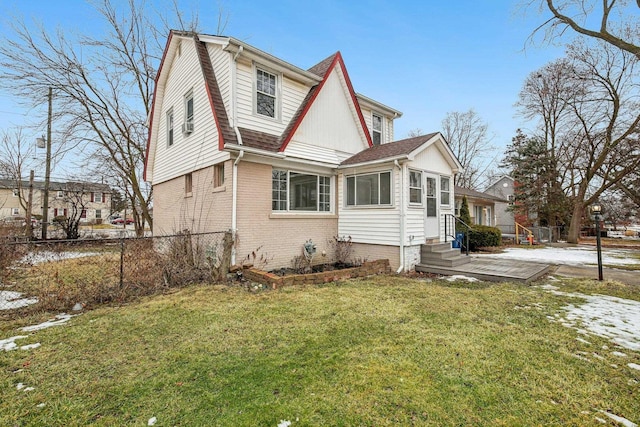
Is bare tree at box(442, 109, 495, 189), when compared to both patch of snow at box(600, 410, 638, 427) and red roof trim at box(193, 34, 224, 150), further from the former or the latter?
patch of snow at box(600, 410, 638, 427)

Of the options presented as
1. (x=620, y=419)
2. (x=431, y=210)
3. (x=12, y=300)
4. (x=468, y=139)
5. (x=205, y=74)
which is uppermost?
(x=468, y=139)

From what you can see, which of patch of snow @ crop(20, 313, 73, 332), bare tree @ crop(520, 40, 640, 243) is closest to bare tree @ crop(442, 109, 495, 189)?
bare tree @ crop(520, 40, 640, 243)

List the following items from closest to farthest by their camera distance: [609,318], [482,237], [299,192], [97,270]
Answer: [609,318], [97,270], [299,192], [482,237]

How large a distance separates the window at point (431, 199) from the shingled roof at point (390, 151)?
1.35 meters

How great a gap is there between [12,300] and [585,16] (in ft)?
64.6

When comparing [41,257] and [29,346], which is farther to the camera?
[41,257]

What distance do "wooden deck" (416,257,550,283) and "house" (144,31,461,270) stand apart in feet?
2.93

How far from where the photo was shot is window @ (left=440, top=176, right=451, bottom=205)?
10070 millimetres

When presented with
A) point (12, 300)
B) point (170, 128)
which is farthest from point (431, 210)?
point (12, 300)

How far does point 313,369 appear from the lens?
3.05m

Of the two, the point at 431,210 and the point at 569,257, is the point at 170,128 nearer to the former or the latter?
the point at 431,210

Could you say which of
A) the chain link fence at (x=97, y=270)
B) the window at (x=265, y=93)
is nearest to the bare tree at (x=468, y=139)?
the window at (x=265, y=93)

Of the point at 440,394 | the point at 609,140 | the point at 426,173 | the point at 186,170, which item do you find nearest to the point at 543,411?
the point at 440,394

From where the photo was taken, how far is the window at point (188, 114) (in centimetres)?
957
